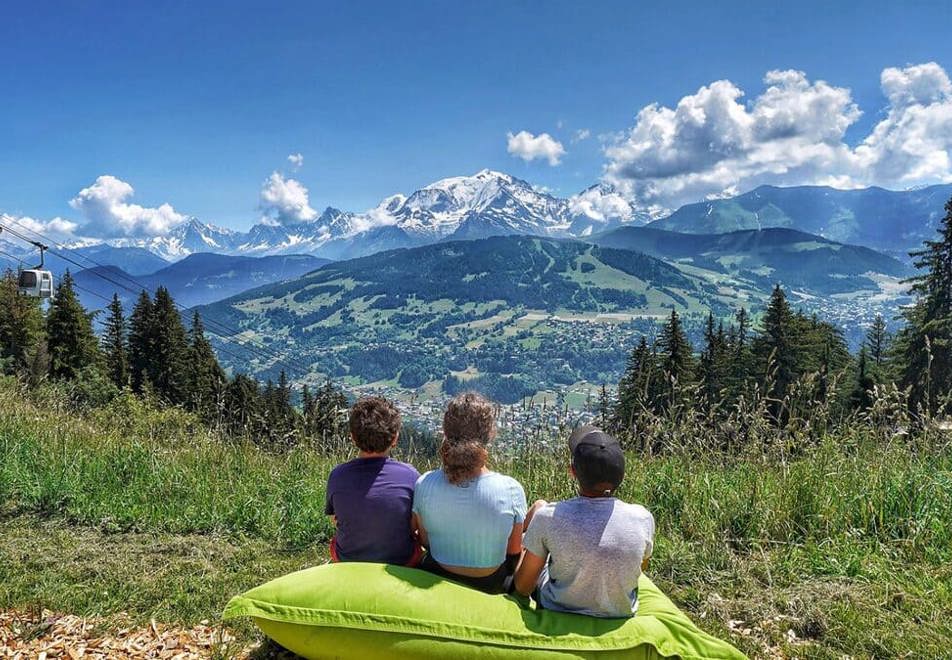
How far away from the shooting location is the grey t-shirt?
3.17 meters

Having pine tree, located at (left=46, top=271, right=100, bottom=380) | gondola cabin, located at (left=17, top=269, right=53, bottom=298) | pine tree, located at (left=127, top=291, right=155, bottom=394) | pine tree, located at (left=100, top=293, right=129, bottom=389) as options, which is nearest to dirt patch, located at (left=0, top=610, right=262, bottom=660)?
gondola cabin, located at (left=17, top=269, right=53, bottom=298)

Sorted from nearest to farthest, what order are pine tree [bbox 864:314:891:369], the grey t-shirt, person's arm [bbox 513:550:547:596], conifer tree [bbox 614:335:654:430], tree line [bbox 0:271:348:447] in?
1. the grey t-shirt
2. person's arm [bbox 513:550:547:596]
3. conifer tree [bbox 614:335:654:430]
4. tree line [bbox 0:271:348:447]
5. pine tree [bbox 864:314:891:369]

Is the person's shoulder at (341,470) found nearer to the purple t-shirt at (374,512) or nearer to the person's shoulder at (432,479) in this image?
the purple t-shirt at (374,512)

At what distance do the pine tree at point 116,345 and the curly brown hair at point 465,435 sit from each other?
42.3 m

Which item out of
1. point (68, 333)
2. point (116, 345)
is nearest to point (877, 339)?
point (116, 345)

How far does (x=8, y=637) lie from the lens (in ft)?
11.9

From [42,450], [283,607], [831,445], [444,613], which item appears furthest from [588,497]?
[42,450]

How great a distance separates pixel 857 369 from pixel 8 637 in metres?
32.0

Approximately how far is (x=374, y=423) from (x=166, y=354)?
43.2 m

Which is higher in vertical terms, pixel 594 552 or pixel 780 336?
pixel 594 552

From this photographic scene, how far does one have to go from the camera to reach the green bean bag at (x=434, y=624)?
9.79 ft

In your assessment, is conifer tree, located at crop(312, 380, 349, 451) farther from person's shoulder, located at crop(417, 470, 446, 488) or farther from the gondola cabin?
Answer: the gondola cabin

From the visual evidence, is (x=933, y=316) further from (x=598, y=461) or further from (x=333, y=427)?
(x=598, y=461)

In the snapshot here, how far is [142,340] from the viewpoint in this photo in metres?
41.0
